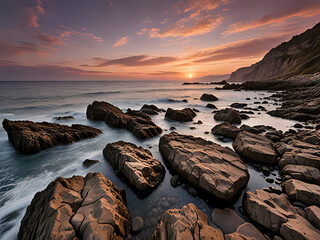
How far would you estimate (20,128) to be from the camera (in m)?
8.80

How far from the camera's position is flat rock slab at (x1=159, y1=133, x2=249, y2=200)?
441cm

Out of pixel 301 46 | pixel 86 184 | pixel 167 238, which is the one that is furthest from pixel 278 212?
pixel 301 46

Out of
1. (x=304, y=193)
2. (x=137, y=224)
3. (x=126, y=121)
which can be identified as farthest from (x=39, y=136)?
(x=304, y=193)

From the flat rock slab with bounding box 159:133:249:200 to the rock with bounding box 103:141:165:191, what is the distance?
0.95 meters

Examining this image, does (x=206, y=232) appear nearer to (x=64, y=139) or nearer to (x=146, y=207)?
(x=146, y=207)

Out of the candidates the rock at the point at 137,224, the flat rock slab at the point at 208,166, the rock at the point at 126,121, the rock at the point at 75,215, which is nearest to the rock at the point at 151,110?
the rock at the point at 126,121

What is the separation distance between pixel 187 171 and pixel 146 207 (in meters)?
1.95

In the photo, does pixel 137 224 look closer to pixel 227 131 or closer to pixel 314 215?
pixel 314 215

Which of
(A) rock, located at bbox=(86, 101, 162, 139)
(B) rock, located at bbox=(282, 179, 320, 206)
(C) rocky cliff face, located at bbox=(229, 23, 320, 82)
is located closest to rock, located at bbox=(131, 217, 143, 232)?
(B) rock, located at bbox=(282, 179, 320, 206)

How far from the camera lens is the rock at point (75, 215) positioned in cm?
291

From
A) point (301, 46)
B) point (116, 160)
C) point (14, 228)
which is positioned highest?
point (301, 46)

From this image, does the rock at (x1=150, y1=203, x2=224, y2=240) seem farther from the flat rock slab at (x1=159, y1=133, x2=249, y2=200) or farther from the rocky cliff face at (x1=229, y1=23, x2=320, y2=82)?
the rocky cliff face at (x1=229, y1=23, x2=320, y2=82)

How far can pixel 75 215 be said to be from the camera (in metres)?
Answer: 3.25

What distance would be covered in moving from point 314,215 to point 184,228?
325 cm
